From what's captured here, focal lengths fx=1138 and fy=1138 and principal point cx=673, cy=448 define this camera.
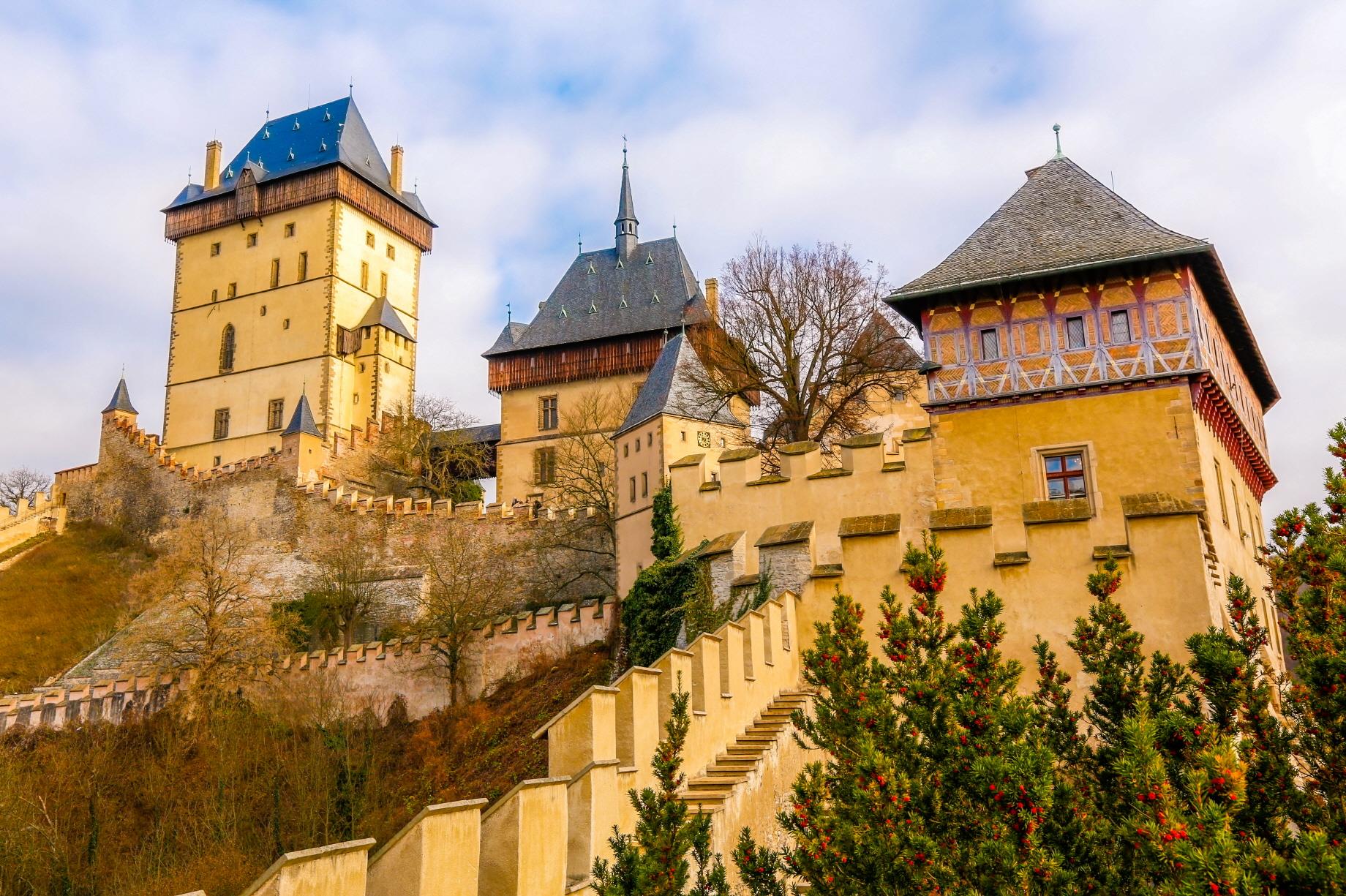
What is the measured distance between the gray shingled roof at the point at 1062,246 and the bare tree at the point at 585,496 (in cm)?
1177

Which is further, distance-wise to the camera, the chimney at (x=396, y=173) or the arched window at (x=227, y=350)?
the chimney at (x=396, y=173)

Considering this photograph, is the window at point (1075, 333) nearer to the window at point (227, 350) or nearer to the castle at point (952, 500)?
the castle at point (952, 500)

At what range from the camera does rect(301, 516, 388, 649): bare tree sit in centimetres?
3098

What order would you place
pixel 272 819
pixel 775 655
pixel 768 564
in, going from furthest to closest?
1. pixel 272 819
2. pixel 768 564
3. pixel 775 655

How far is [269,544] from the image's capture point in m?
35.3

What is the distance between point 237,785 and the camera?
2256 centimetres

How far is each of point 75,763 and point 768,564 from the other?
17456 millimetres

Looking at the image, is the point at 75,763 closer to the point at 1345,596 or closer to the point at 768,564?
the point at 768,564

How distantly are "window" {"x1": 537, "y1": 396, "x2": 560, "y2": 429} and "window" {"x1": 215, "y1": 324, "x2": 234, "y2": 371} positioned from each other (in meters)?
16.2

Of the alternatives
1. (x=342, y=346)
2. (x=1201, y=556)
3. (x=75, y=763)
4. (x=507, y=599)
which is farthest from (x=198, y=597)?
(x=1201, y=556)

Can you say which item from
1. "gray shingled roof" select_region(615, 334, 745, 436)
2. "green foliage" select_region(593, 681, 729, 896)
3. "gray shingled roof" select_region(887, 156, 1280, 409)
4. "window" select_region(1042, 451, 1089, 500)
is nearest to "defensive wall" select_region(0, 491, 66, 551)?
"gray shingled roof" select_region(615, 334, 745, 436)

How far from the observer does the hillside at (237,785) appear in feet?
64.5

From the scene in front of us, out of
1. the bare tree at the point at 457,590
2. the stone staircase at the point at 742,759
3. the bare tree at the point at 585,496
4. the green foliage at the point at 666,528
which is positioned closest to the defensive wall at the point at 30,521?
the bare tree at the point at 457,590

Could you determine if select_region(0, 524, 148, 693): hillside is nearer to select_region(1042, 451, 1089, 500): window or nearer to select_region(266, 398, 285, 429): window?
select_region(266, 398, 285, 429): window
